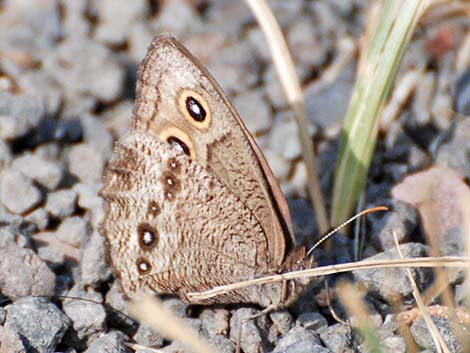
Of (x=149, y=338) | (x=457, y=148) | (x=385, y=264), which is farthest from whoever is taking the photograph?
(x=457, y=148)

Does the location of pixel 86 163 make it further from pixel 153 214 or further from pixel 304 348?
pixel 304 348

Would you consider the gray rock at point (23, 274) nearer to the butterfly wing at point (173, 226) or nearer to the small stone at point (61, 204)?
the butterfly wing at point (173, 226)

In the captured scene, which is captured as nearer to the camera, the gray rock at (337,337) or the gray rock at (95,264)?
the gray rock at (337,337)

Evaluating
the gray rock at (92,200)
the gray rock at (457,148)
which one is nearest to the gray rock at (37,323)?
the gray rock at (92,200)

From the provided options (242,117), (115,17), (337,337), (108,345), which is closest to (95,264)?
(108,345)

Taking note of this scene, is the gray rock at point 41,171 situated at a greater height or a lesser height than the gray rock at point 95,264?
greater

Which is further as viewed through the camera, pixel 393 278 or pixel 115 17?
pixel 115 17
